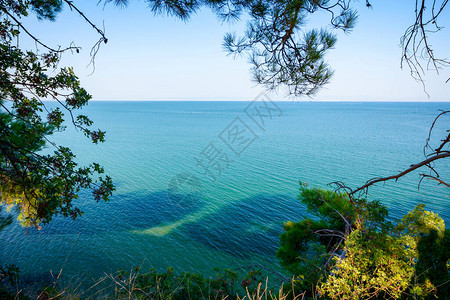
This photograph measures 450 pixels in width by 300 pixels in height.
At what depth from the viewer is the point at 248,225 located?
38.4 feet

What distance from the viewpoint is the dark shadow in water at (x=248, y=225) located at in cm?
1025

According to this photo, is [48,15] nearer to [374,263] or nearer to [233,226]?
[374,263]

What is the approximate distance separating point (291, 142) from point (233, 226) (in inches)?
789

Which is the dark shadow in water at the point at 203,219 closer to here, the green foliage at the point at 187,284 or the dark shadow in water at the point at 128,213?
the dark shadow in water at the point at 128,213

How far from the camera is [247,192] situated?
49.7 ft

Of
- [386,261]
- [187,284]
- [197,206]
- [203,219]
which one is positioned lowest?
[203,219]

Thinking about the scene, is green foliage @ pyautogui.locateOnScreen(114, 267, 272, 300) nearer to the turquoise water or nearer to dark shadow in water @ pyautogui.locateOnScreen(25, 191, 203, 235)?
the turquoise water

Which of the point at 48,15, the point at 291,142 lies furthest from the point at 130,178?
the point at 291,142

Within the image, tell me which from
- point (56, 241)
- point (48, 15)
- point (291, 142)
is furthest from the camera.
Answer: point (291, 142)

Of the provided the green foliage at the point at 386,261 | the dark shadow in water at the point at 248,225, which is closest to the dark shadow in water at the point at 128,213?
the dark shadow in water at the point at 248,225

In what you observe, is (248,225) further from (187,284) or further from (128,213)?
(187,284)

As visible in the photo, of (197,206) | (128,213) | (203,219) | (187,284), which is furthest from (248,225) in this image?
(187,284)

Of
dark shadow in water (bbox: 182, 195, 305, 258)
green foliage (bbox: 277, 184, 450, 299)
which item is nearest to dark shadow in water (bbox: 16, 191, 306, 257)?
dark shadow in water (bbox: 182, 195, 305, 258)

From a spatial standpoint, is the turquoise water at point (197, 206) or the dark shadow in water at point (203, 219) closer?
the turquoise water at point (197, 206)
